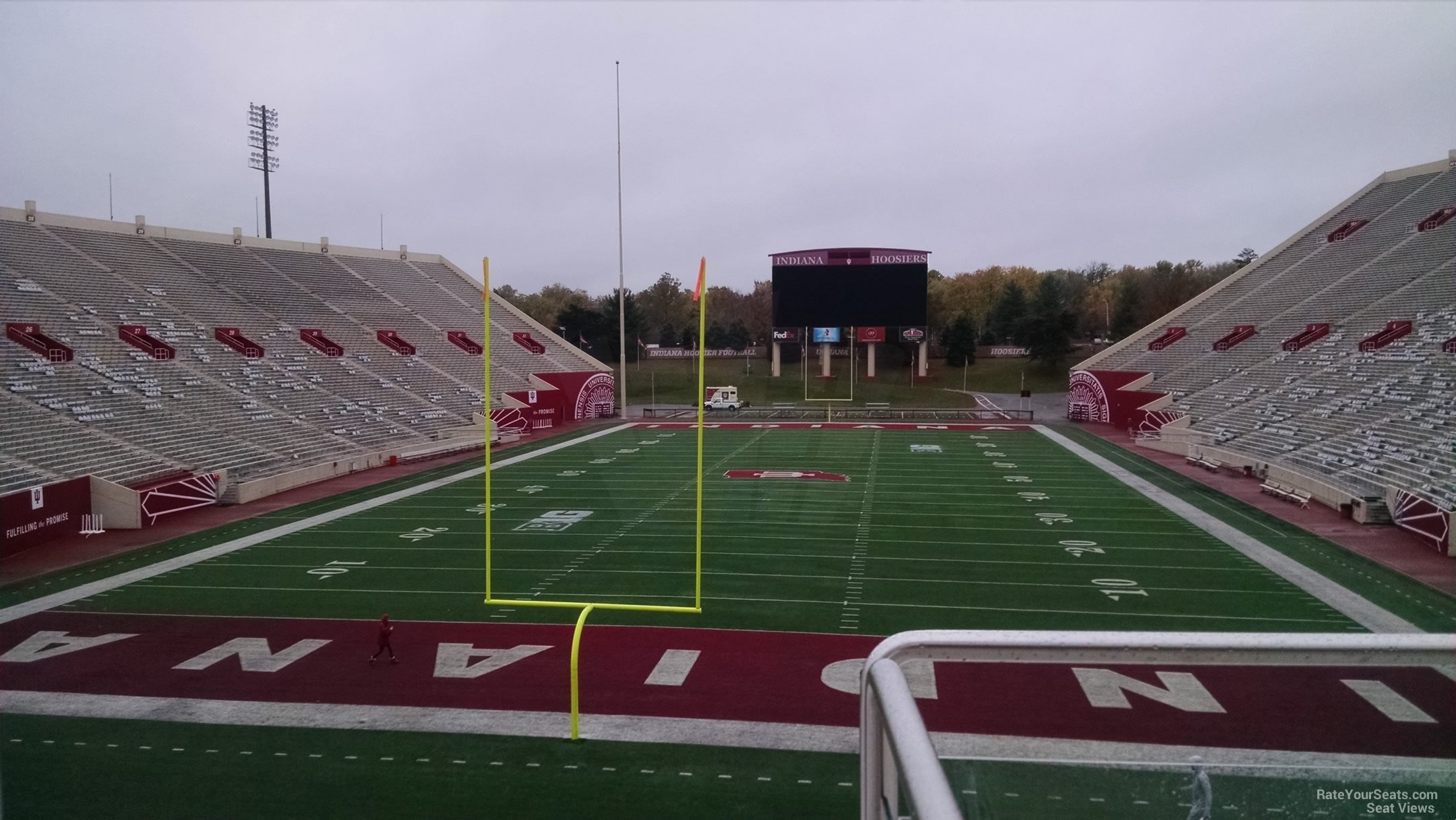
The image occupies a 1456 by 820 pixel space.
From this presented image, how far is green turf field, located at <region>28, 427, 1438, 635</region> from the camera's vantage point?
1121 centimetres

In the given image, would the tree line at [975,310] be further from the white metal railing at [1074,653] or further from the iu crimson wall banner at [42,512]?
the white metal railing at [1074,653]

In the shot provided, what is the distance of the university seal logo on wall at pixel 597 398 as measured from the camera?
37.6 meters

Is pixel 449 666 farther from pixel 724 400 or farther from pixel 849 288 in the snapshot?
pixel 849 288

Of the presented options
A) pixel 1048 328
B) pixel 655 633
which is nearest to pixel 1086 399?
pixel 1048 328

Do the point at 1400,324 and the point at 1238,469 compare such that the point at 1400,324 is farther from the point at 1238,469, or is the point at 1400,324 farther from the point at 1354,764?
the point at 1354,764

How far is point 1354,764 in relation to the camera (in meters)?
1.84

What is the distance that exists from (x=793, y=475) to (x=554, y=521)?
7.01 metres

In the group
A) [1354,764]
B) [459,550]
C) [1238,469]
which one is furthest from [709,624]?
[1238,469]

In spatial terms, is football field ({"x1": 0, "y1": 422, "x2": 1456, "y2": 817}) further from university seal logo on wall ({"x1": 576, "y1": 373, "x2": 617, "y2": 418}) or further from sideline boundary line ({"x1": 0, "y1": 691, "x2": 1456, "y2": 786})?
university seal logo on wall ({"x1": 576, "y1": 373, "x2": 617, "y2": 418})

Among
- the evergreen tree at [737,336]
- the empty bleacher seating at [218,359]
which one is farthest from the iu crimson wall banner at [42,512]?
the evergreen tree at [737,336]

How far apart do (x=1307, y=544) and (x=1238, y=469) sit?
789cm

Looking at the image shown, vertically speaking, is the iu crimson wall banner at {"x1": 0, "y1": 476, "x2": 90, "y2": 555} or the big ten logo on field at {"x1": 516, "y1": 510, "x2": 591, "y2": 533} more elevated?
the iu crimson wall banner at {"x1": 0, "y1": 476, "x2": 90, "y2": 555}

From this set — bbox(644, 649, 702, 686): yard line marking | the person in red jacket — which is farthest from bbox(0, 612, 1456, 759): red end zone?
the person in red jacket

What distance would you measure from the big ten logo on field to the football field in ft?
0.34
